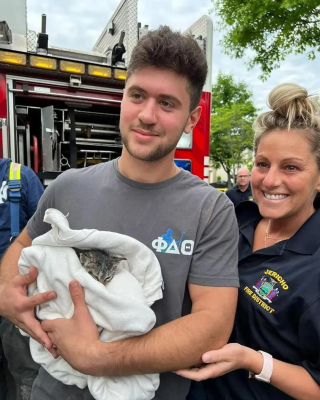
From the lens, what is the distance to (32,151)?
3.61 metres

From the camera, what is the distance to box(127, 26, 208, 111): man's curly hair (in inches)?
45.7

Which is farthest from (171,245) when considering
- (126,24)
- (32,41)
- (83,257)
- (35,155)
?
(126,24)

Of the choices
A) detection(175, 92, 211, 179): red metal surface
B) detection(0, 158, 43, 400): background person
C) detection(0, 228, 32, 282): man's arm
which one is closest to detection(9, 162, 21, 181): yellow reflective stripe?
detection(0, 158, 43, 400): background person

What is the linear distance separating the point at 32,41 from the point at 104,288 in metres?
3.35

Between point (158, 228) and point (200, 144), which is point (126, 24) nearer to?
point (200, 144)

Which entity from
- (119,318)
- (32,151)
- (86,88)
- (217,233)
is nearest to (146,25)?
(86,88)

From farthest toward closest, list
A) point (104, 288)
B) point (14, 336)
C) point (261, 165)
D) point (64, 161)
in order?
point (64, 161) → point (14, 336) → point (261, 165) → point (104, 288)

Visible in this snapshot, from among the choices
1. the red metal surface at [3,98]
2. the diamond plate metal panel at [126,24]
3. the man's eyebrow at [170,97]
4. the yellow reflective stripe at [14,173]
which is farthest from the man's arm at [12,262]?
the diamond plate metal panel at [126,24]

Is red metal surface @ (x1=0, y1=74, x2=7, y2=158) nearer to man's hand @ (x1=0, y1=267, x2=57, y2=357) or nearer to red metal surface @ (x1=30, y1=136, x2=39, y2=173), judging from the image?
red metal surface @ (x1=30, y1=136, x2=39, y2=173)

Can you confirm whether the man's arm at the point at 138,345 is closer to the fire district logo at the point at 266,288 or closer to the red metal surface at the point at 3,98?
the fire district logo at the point at 266,288

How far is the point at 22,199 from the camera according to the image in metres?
2.35

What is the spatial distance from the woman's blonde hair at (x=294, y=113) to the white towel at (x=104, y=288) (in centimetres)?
82

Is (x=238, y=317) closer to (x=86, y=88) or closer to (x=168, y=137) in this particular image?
(x=168, y=137)

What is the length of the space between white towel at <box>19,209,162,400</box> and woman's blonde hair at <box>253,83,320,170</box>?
0.82 metres
